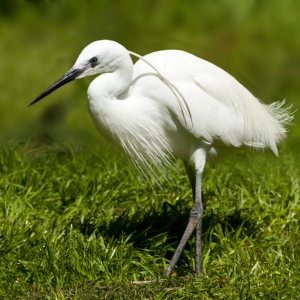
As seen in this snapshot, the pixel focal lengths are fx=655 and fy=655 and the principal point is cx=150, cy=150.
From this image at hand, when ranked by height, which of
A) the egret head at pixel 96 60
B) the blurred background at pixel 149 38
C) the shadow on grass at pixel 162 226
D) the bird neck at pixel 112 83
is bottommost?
the shadow on grass at pixel 162 226

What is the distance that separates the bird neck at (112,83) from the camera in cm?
365

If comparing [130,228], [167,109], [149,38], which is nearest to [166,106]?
[167,109]

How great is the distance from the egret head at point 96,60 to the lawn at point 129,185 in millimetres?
851

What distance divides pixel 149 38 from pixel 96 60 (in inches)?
160

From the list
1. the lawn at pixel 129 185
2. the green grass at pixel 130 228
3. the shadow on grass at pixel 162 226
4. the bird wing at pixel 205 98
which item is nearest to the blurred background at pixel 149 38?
the lawn at pixel 129 185

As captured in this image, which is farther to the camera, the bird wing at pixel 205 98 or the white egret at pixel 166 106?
the bird wing at pixel 205 98

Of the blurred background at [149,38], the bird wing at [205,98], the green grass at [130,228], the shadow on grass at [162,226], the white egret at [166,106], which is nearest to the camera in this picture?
Answer: the green grass at [130,228]

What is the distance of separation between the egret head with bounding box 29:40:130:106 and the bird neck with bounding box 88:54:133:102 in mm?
35

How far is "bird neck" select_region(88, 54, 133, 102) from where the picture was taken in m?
3.65

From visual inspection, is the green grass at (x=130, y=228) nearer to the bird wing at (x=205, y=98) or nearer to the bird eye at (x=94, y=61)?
the bird wing at (x=205, y=98)

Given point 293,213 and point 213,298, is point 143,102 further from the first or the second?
point 293,213

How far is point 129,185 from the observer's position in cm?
496

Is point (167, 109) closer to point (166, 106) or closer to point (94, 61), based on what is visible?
point (166, 106)

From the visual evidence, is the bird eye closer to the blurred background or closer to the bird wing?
the bird wing
